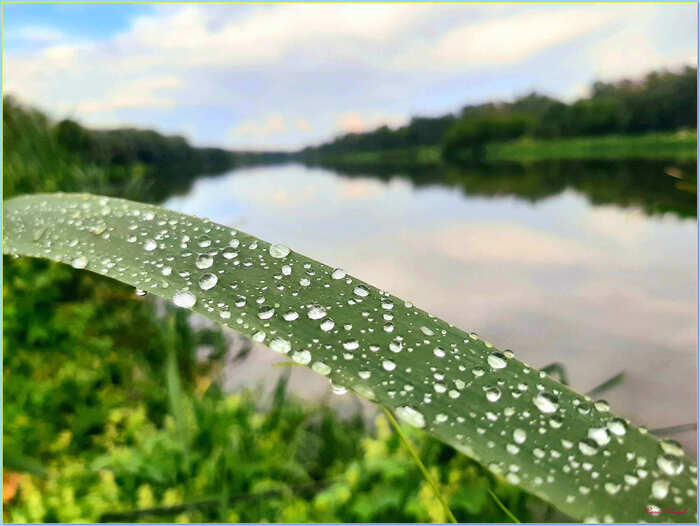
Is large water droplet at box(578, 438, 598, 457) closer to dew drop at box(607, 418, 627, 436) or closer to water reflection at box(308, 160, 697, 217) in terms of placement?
dew drop at box(607, 418, 627, 436)

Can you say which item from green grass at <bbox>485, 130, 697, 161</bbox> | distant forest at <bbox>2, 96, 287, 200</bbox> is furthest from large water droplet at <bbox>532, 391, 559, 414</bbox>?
green grass at <bbox>485, 130, 697, 161</bbox>

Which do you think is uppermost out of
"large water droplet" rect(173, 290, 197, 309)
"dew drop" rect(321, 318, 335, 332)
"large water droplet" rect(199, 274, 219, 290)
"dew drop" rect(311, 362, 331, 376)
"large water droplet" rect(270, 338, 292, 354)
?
"large water droplet" rect(199, 274, 219, 290)

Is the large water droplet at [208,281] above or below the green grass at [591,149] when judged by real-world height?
below

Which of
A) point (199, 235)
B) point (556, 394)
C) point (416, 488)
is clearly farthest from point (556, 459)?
point (416, 488)

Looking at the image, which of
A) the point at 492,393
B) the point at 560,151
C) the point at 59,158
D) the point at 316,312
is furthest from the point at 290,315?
the point at 560,151

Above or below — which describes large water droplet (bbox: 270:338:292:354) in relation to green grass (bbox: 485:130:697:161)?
below

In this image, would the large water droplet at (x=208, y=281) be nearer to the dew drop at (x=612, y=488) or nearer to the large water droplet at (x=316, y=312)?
the large water droplet at (x=316, y=312)

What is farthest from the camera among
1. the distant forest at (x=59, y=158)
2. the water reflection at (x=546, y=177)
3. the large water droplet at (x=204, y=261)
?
the water reflection at (x=546, y=177)

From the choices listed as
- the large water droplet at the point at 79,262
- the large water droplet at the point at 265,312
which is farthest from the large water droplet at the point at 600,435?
the large water droplet at the point at 79,262
